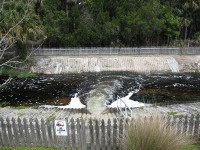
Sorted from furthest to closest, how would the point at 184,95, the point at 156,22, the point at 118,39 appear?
the point at 118,39 → the point at 156,22 → the point at 184,95

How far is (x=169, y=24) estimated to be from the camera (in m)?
35.0

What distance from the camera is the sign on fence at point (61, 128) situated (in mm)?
11483

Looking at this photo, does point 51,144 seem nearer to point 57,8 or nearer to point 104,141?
point 104,141

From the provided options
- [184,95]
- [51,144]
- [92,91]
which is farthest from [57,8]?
[51,144]

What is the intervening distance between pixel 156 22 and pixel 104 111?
18.3 meters

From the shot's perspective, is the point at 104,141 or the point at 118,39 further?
the point at 118,39

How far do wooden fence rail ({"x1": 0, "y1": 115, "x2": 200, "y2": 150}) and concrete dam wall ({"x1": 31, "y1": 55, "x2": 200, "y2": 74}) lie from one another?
59.4 feet

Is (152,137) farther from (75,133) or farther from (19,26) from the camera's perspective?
(19,26)

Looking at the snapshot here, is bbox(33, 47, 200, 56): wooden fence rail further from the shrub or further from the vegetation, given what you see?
the shrub

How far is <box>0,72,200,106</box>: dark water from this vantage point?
2234 centimetres

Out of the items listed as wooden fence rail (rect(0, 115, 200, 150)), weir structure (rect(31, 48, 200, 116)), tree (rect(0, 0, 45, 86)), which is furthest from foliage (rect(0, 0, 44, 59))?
wooden fence rail (rect(0, 115, 200, 150))

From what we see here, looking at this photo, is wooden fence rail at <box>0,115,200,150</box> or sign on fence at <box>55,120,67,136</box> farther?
sign on fence at <box>55,120,67,136</box>

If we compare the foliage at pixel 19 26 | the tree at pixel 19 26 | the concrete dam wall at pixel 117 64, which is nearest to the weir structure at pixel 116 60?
the concrete dam wall at pixel 117 64

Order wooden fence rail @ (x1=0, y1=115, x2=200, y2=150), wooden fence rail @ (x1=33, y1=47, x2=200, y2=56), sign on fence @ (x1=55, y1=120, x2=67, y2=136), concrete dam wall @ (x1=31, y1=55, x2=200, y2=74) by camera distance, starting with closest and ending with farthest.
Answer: wooden fence rail @ (x1=0, y1=115, x2=200, y2=150) < sign on fence @ (x1=55, y1=120, x2=67, y2=136) < concrete dam wall @ (x1=31, y1=55, x2=200, y2=74) < wooden fence rail @ (x1=33, y1=47, x2=200, y2=56)
